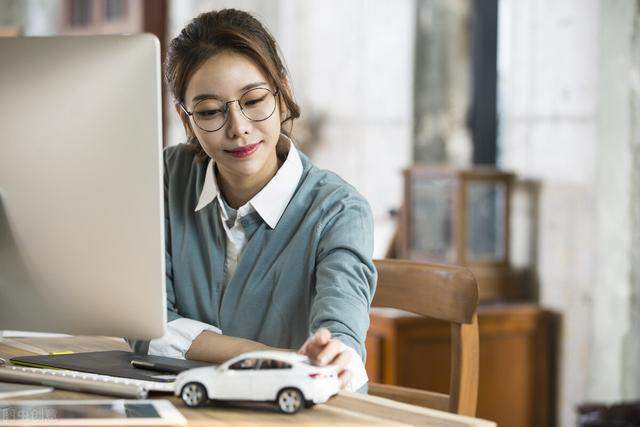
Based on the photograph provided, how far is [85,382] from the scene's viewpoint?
53.8 inches

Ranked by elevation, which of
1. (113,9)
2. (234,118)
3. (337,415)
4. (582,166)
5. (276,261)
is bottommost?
(337,415)

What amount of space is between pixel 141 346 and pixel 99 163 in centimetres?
42

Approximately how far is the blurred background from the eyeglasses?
5.62 ft

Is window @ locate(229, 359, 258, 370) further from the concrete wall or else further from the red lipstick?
the concrete wall

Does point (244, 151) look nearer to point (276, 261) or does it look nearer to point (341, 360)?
point (276, 261)

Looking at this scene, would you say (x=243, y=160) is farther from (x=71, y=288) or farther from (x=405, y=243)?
(x=405, y=243)

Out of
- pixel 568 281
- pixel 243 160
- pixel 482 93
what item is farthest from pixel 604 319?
pixel 243 160

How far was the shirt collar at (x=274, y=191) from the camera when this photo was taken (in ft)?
5.96

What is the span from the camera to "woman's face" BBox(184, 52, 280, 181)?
1.72m

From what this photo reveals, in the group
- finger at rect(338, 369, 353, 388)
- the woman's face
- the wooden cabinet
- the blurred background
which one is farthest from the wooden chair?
the blurred background

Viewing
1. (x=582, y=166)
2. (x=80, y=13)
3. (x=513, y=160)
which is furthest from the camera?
(x=80, y=13)

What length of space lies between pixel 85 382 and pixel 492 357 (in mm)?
2263

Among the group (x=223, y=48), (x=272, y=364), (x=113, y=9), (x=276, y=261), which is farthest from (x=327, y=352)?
(x=113, y=9)

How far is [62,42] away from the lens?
1307mm
